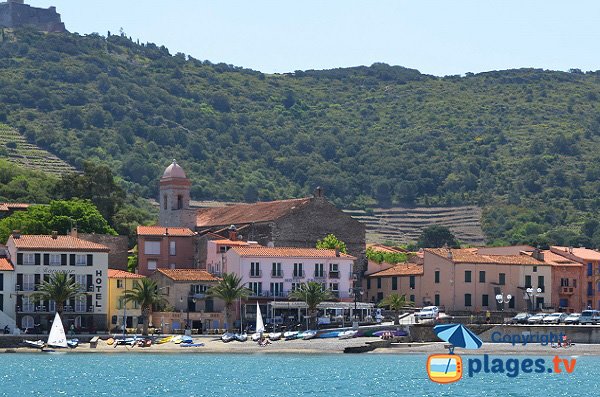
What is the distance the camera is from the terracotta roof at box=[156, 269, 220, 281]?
114 metres

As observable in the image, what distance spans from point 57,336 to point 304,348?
16.4 meters

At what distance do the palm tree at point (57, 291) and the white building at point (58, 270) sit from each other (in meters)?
1.43

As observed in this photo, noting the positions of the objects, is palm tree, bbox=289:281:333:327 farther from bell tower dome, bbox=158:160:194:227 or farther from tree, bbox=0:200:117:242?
bell tower dome, bbox=158:160:194:227

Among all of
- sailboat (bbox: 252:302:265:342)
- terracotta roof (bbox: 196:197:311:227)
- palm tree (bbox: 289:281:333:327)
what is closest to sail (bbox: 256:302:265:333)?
sailboat (bbox: 252:302:265:342)

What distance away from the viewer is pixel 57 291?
106 metres

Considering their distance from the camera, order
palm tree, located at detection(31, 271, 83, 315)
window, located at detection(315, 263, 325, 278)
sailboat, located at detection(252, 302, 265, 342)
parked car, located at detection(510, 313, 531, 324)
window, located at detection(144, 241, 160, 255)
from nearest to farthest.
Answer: palm tree, located at detection(31, 271, 83, 315)
sailboat, located at detection(252, 302, 265, 342)
parked car, located at detection(510, 313, 531, 324)
window, located at detection(315, 263, 325, 278)
window, located at detection(144, 241, 160, 255)

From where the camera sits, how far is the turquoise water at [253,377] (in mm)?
76625

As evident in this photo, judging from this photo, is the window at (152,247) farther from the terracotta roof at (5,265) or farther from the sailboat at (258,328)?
the sailboat at (258,328)

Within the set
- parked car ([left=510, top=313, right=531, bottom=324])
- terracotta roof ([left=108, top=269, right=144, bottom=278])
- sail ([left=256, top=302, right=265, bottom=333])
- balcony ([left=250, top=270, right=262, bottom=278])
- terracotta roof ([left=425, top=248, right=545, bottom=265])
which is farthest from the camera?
terracotta roof ([left=425, top=248, right=545, bottom=265])

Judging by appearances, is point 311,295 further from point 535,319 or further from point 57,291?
point 57,291

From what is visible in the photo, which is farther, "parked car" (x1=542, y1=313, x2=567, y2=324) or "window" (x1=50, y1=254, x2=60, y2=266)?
"window" (x1=50, y1=254, x2=60, y2=266)

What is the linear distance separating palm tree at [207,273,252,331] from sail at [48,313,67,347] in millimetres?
13493

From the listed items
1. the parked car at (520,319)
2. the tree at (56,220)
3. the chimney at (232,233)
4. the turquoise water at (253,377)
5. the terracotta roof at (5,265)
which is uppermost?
the tree at (56,220)

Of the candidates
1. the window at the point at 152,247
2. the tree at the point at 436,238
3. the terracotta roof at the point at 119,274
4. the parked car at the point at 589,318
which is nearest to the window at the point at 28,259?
the terracotta roof at the point at 119,274
